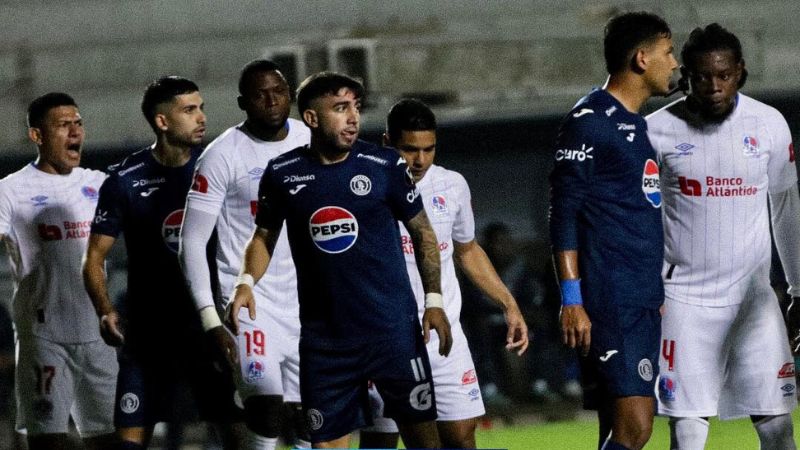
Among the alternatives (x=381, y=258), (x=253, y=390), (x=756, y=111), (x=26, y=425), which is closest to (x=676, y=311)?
(x=756, y=111)

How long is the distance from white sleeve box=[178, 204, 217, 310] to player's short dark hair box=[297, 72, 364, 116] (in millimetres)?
1004

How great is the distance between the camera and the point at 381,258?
241 inches

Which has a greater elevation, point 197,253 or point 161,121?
point 161,121

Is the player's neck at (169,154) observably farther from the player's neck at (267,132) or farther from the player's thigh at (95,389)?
the player's thigh at (95,389)

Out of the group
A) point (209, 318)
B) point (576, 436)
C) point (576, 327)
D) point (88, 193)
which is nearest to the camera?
point (576, 327)

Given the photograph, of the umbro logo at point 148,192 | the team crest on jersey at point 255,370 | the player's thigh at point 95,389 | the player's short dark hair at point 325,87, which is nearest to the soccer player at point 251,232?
the team crest on jersey at point 255,370

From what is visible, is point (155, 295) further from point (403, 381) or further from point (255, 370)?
point (403, 381)

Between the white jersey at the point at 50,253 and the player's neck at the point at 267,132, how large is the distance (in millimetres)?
1502

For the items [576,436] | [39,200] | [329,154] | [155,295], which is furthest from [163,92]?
[576,436]

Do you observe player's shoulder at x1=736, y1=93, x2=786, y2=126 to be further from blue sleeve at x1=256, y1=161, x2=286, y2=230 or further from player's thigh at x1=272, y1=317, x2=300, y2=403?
player's thigh at x1=272, y1=317, x2=300, y2=403

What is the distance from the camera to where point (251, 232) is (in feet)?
24.3

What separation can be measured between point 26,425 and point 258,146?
2279mm

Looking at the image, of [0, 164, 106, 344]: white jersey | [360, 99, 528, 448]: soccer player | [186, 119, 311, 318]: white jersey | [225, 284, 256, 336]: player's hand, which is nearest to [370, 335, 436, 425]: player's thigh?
[225, 284, 256, 336]: player's hand

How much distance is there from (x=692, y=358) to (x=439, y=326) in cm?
129
